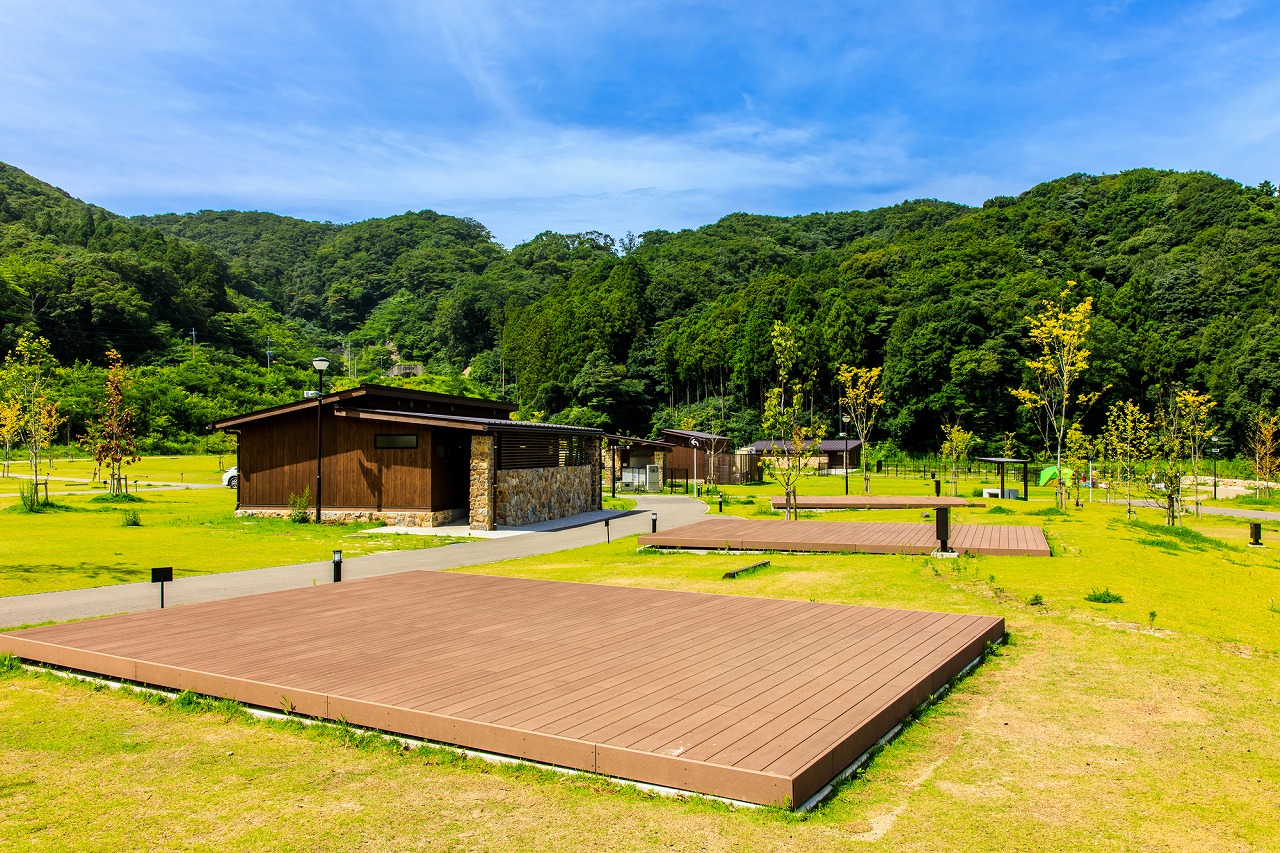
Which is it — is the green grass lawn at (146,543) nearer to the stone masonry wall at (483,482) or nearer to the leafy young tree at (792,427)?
the stone masonry wall at (483,482)

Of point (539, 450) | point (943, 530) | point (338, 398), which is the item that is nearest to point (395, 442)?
point (338, 398)

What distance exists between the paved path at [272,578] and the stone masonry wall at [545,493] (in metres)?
1.54

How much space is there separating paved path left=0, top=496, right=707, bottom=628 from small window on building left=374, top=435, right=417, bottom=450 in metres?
4.49

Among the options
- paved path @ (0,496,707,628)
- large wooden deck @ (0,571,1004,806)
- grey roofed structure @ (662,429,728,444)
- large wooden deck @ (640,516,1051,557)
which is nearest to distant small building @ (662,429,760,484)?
grey roofed structure @ (662,429,728,444)

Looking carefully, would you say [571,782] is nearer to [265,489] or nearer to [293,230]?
[265,489]

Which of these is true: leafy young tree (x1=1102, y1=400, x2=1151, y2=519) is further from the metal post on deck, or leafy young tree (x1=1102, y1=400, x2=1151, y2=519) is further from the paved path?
the paved path

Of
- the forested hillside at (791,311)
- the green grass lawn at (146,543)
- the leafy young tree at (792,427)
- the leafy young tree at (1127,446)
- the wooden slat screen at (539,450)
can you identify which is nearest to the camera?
the green grass lawn at (146,543)

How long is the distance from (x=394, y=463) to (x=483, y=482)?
2.93 m

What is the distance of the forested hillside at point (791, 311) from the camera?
6284 cm

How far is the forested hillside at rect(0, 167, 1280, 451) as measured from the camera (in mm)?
62844

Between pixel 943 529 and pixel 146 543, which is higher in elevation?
pixel 943 529

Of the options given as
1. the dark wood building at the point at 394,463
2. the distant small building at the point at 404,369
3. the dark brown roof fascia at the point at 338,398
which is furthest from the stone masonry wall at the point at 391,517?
the distant small building at the point at 404,369

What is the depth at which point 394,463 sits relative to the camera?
73.2 feet

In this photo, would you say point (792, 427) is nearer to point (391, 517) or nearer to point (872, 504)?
point (872, 504)
